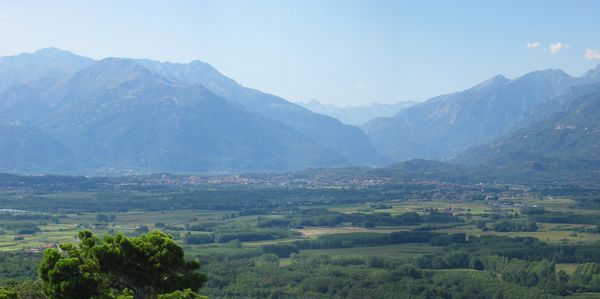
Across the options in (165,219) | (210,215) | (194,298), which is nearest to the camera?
(194,298)

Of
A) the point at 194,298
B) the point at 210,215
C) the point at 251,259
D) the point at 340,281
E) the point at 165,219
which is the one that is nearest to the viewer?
the point at 194,298

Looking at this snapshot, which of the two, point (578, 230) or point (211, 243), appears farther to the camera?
point (578, 230)

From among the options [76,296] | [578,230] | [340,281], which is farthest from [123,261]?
[578,230]

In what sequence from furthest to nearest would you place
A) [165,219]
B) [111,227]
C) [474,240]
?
[165,219]
[111,227]
[474,240]

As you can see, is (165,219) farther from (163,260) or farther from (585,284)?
(163,260)

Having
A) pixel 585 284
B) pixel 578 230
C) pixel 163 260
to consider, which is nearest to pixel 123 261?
pixel 163 260

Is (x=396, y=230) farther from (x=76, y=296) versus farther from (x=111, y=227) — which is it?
(x=76, y=296)

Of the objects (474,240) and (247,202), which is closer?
(474,240)

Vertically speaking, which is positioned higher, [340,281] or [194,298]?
[194,298]

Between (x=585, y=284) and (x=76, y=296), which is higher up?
(x=76, y=296)
